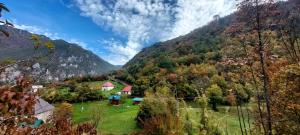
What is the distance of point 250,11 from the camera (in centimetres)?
862

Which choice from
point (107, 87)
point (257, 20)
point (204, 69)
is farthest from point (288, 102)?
point (107, 87)

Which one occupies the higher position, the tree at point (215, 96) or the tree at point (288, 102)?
the tree at point (288, 102)

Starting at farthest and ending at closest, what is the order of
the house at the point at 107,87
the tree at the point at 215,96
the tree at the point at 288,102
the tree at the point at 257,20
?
the house at the point at 107,87 < the tree at the point at 215,96 < the tree at the point at 288,102 < the tree at the point at 257,20

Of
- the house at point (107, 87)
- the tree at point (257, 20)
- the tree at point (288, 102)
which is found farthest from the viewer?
the house at point (107, 87)

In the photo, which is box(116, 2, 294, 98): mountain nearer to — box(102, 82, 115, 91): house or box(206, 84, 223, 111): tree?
box(206, 84, 223, 111): tree

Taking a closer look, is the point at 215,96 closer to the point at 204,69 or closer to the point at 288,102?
the point at 204,69

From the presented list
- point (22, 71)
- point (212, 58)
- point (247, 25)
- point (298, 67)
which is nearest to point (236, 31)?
point (247, 25)

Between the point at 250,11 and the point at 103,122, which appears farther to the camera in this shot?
the point at 103,122

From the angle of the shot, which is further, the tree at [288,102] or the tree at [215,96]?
the tree at [215,96]

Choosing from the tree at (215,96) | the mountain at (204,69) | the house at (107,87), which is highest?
the mountain at (204,69)

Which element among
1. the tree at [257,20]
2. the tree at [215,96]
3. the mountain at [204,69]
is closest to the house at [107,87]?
the mountain at [204,69]

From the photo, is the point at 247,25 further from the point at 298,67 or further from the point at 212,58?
the point at 212,58

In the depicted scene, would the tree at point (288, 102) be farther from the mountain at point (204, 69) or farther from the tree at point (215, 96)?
the tree at point (215, 96)

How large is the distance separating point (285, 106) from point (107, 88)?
6883 cm
